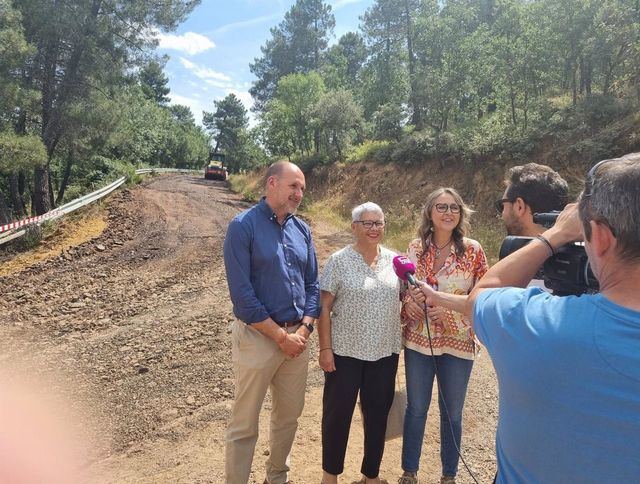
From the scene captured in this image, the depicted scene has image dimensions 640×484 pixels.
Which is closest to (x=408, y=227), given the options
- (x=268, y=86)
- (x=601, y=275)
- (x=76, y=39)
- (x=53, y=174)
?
(x=601, y=275)

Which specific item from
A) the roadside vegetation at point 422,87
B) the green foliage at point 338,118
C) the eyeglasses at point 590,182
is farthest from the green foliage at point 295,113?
the eyeglasses at point 590,182

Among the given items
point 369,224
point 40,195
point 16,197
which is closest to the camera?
point 369,224

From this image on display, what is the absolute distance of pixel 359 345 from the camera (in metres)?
2.58

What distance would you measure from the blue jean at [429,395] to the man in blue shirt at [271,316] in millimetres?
689

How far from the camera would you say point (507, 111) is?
13.7 metres

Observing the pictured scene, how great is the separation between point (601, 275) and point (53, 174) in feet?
97.5

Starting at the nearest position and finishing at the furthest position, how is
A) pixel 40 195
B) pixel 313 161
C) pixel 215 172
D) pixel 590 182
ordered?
1. pixel 590 182
2. pixel 40 195
3. pixel 313 161
4. pixel 215 172

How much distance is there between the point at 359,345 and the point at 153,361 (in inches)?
121

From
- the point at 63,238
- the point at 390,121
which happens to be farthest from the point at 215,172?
the point at 63,238

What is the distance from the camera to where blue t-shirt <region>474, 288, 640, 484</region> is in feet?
2.90

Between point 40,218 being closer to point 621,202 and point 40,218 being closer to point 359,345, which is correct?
point 359,345

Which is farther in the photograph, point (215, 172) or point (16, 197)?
point (215, 172)

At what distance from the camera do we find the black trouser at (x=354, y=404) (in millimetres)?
2586

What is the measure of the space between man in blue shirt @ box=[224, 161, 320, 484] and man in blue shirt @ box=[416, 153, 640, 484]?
163 cm
